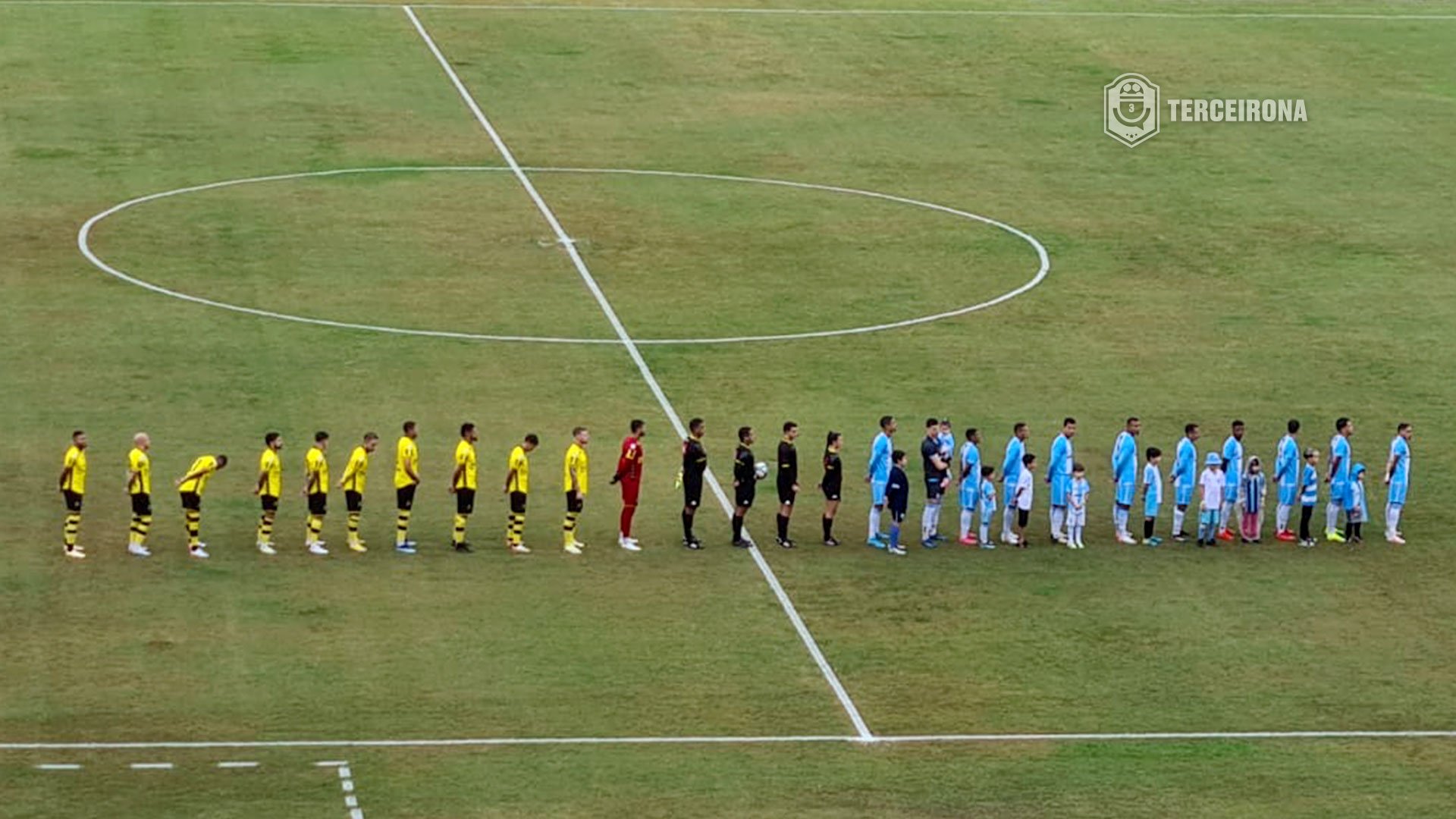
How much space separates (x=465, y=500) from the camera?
1631 inches

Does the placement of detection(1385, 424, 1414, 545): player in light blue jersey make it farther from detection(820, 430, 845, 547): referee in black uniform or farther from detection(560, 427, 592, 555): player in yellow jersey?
detection(560, 427, 592, 555): player in yellow jersey

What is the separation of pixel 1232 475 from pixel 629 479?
9.17 metres

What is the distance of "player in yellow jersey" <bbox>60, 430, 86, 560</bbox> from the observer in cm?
4047

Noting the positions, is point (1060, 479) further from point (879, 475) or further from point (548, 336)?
point (548, 336)

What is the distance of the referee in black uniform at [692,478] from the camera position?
4172 centimetres

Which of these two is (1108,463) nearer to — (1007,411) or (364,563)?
(1007,411)

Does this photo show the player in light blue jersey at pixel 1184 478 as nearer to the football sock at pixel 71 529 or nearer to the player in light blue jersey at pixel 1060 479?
the player in light blue jersey at pixel 1060 479

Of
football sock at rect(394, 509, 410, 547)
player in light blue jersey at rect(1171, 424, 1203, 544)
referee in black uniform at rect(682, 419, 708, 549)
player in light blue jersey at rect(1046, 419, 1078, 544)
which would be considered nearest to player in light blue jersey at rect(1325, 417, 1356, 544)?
player in light blue jersey at rect(1171, 424, 1203, 544)

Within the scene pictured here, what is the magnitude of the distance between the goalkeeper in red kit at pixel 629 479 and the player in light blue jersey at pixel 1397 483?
11.3 m

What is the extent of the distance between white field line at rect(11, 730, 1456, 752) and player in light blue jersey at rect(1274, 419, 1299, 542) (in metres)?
8.24

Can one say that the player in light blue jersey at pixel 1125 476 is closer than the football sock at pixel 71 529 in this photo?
No

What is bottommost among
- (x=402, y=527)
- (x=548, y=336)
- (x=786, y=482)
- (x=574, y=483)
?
(x=402, y=527)

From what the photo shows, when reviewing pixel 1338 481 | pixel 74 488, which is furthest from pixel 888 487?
pixel 74 488

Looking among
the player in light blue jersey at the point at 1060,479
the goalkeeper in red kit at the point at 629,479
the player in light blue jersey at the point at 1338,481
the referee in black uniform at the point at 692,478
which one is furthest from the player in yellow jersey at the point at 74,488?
the player in light blue jersey at the point at 1338,481
